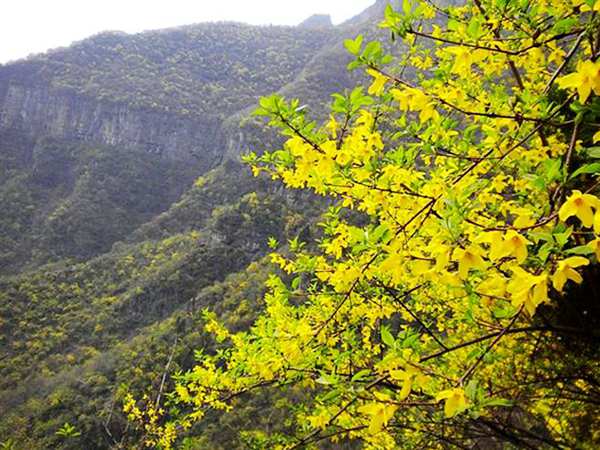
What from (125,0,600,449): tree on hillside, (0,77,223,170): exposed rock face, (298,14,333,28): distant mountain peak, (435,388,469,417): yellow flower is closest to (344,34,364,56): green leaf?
(125,0,600,449): tree on hillside

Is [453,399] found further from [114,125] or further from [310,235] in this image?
[114,125]

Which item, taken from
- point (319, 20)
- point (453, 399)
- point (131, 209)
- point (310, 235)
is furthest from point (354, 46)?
point (319, 20)

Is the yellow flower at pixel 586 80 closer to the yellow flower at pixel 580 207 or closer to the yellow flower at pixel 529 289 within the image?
the yellow flower at pixel 580 207

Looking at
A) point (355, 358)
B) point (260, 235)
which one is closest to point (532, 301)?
point (355, 358)

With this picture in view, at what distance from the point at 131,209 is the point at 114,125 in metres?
19.6

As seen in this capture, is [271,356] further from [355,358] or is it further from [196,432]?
[196,432]

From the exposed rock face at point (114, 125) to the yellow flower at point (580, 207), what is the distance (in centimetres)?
7323

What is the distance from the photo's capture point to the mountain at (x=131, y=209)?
28.5m

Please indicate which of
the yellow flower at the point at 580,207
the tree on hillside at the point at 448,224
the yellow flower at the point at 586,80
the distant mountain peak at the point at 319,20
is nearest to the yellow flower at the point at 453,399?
the tree on hillside at the point at 448,224

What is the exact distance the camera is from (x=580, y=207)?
3.20 ft

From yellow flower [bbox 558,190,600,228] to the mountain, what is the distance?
3.36 meters

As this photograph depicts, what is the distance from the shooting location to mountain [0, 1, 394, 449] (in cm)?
2847

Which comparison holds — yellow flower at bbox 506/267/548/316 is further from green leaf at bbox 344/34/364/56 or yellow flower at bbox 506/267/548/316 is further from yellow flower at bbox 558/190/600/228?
green leaf at bbox 344/34/364/56

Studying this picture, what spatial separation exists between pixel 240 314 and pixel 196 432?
869cm
